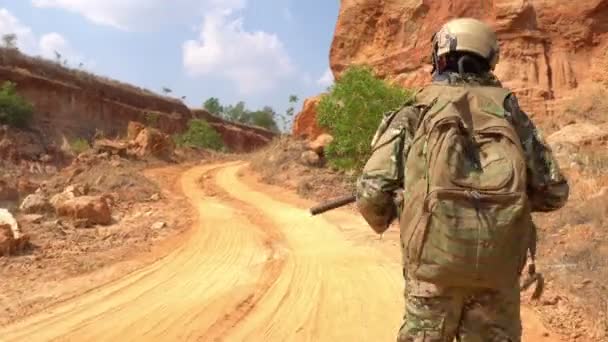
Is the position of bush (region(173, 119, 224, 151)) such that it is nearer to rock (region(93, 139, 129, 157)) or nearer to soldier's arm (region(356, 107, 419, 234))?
rock (region(93, 139, 129, 157))

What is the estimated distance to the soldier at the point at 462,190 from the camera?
2055mm

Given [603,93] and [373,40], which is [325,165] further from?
[603,93]

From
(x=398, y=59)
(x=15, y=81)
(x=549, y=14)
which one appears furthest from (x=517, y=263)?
(x=15, y=81)

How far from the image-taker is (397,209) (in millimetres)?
2381

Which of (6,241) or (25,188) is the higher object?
(6,241)

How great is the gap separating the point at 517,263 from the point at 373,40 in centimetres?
2148

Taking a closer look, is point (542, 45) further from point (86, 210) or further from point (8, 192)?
point (8, 192)

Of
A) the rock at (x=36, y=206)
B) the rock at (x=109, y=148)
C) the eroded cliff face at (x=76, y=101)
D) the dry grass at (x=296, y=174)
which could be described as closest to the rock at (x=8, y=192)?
the rock at (x=109, y=148)

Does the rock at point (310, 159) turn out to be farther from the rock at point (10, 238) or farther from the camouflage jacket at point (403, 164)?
the camouflage jacket at point (403, 164)

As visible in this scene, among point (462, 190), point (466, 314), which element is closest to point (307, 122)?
point (466, 314)

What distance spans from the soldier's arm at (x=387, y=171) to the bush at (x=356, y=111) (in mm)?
12684

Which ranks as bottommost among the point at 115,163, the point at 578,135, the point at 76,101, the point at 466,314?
the point at 115,163

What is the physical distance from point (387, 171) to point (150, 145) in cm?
2100

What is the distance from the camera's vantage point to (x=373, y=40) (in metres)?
22.8
